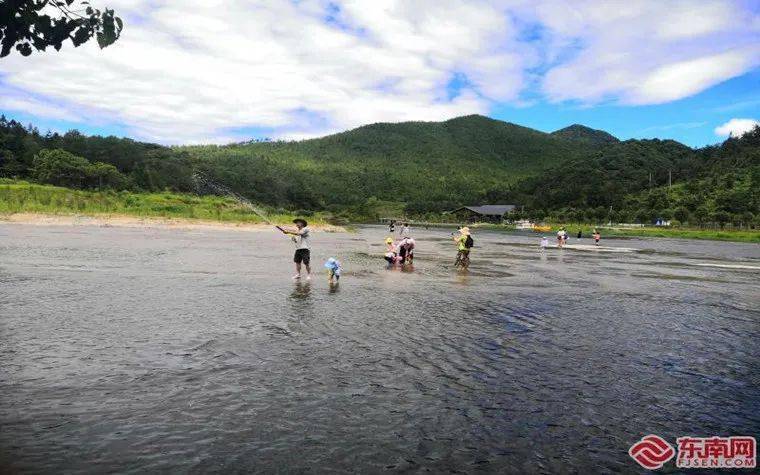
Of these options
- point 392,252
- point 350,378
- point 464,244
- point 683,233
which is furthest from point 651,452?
point 683,233

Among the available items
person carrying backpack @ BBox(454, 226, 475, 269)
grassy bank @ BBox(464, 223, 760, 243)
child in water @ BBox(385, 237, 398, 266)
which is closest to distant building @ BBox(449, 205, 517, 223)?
grassy bank @ BBox(464, 223, 760, 243)

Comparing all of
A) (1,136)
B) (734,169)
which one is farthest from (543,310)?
(734,169)

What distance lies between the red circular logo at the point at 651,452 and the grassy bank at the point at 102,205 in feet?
186

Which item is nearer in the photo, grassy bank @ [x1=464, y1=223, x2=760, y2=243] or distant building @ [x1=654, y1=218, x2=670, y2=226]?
grassy bank @ [x1=464, y1=223, x2=760, y2=243]

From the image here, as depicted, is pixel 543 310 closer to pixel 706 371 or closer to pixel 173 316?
pixel 706 371

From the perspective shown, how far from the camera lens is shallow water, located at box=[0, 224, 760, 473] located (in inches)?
208

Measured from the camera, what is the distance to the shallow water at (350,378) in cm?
529

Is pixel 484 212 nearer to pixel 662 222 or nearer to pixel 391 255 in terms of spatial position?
pixel 662 222

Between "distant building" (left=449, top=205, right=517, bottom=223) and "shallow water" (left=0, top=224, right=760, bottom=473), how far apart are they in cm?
13529

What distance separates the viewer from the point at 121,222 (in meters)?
53.5

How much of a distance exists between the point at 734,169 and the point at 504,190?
64276 millimetres

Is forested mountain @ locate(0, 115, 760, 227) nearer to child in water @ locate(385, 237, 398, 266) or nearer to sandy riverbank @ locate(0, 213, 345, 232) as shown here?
sandy riverbank @ locate(0, 213, 345, 232)

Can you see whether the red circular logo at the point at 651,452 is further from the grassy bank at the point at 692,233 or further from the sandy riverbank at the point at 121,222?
A: the grassy bank at the point at 692,233

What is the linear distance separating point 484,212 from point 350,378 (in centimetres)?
14919
